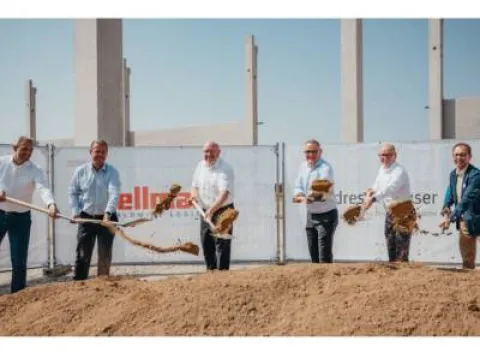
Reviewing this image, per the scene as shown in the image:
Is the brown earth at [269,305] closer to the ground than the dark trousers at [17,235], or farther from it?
closer to the ground

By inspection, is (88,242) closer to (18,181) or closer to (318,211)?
(18,181)

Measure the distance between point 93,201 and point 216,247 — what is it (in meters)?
1.33

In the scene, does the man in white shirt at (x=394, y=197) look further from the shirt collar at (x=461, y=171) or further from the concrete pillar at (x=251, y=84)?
the concrete pillar at (x=251, y=84)

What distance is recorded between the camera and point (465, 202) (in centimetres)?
486

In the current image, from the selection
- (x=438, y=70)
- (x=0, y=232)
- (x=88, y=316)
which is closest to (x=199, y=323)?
(x=88, y=316)

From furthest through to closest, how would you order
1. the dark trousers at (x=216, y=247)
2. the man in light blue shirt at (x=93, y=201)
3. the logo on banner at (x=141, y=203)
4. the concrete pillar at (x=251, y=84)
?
the concrete pillar at (x=251, y=84) < the logo on banner at (x=141, y=203) < the dark trousers at (x=216, y=247) < the man in light blue shirt at (x=93, y=201)

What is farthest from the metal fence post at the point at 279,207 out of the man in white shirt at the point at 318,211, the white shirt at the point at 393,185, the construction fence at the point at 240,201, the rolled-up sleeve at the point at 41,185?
the rolled-up sleeve at the point at 41,185

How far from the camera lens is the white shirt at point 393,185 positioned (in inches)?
206

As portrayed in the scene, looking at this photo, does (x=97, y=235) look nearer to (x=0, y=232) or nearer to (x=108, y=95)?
(x=0, y=232)

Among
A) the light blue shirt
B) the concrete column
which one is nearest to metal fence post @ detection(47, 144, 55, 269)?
the light blue shirt

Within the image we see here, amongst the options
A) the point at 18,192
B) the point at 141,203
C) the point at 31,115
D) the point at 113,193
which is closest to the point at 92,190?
the point at 113,193

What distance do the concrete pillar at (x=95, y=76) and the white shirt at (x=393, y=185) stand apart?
3.72m

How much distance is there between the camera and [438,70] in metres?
11.4

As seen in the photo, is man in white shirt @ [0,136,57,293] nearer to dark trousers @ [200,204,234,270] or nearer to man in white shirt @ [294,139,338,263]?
dark trousers @ [200,204,234,270]
